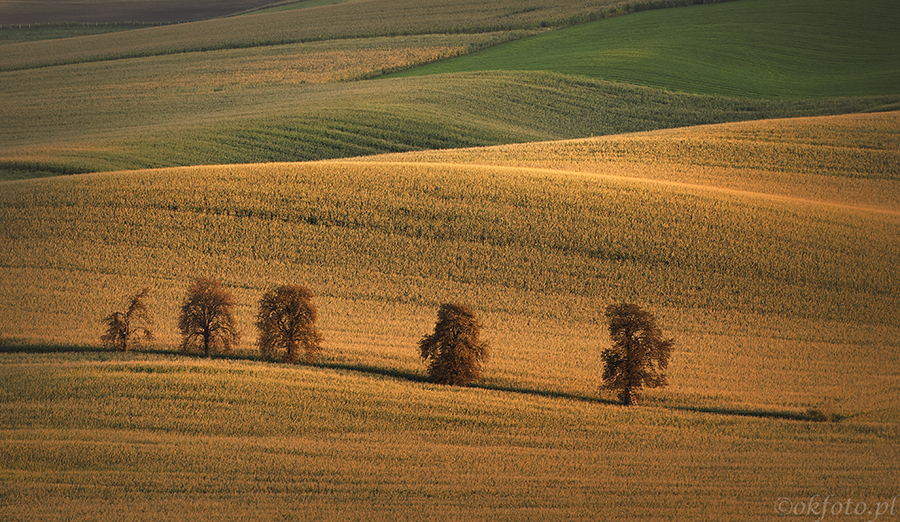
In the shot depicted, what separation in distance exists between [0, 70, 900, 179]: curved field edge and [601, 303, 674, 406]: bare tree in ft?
85.1

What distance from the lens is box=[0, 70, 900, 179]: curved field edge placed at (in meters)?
41.5

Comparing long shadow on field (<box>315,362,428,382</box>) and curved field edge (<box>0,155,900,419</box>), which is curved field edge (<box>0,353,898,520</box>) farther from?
curved field edge (<box>0,155,900,419</box>)

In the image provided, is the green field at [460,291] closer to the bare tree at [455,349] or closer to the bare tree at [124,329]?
the bare tree at [124,329]

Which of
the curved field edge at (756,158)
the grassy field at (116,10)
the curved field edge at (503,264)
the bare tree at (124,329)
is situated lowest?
the bare tree at (124,329)

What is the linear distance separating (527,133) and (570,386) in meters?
30.8

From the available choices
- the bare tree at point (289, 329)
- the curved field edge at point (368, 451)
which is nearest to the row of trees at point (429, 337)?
the bare tree at point (289, 329)

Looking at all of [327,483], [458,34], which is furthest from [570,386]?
[458,34]

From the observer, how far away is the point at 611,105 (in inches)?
2061

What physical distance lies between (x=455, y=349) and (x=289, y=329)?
3.99 meters

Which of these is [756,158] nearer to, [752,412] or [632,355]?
[632,355]

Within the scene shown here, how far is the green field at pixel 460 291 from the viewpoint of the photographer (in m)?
13.9

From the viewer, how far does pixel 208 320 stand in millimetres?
20266

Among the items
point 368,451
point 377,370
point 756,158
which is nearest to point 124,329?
point 377,370

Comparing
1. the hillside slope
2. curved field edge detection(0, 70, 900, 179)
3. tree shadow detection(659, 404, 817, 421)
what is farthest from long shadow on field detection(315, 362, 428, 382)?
curved field edge detection(0, 70, 900, 179)
